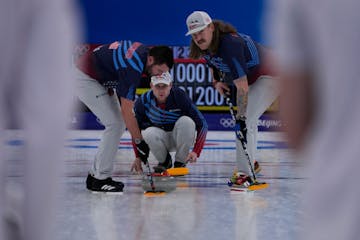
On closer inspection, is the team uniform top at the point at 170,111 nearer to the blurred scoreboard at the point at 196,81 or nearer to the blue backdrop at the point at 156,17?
the blurred scoreboard at the point at 196,81

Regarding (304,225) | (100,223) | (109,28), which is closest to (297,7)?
(304,225)

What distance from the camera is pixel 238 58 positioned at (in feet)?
12.9

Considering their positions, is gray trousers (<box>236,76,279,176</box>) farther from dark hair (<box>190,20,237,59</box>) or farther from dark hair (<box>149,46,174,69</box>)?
dark hair (<box>149,46,174,69</box>)

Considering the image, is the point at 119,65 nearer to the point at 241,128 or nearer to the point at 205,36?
the point at 205,36

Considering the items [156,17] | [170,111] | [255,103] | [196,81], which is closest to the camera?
[255,103]

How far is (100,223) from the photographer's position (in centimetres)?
281

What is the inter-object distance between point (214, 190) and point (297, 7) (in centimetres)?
344

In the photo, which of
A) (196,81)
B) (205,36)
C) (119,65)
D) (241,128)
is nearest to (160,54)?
(119,65)

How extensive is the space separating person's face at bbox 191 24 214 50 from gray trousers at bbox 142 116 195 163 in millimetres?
677

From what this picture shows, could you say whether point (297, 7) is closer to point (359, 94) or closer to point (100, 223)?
point (359, 94)

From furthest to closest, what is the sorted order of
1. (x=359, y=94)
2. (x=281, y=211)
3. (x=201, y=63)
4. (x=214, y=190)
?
1. (x=201, y=63)
2. (x=214, y=190)
3. (x=281, y=211)
4. (x=359, y=94)

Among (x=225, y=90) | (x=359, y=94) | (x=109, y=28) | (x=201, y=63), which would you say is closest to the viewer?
(x=359, y=94)

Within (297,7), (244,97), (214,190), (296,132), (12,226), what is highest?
(297,7)

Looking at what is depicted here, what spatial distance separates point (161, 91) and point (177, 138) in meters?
0.42
